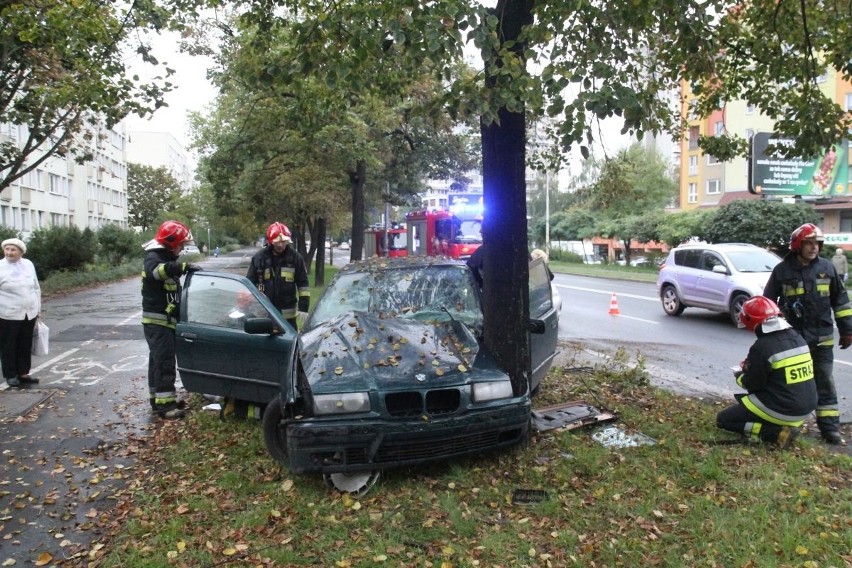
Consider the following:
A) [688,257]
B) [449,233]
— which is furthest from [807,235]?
[449,233]

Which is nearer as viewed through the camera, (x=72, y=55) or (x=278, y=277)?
(x=278, y=277)

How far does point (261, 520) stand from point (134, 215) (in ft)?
265

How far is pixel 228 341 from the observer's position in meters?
5.66

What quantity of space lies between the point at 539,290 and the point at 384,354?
9.79 ft

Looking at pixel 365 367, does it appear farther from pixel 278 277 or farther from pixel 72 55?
pixel 72 55

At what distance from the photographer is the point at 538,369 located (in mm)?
6113

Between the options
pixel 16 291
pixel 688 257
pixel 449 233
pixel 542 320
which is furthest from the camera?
pixel 449 233

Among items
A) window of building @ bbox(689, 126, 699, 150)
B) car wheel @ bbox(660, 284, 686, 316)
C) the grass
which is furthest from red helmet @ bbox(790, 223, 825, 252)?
car wheel @ bbox(660, 284, 686, 316)

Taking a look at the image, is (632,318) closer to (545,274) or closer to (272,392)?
(545,274)

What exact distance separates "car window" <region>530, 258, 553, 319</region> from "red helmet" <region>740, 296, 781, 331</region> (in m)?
1.97

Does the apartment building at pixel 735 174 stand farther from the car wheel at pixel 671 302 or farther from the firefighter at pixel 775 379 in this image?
the firefighter at pixel 775 379

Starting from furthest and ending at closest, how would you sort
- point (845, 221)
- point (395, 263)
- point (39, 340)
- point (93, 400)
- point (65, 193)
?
1. point (65, 193)
2. point (845, 221)
3. point (39, 340)
4. point (93, 400)
5. point (395, 263)

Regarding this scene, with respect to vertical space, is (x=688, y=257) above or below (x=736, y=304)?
above

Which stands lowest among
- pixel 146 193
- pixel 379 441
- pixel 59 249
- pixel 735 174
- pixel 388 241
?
pixel 379 441
